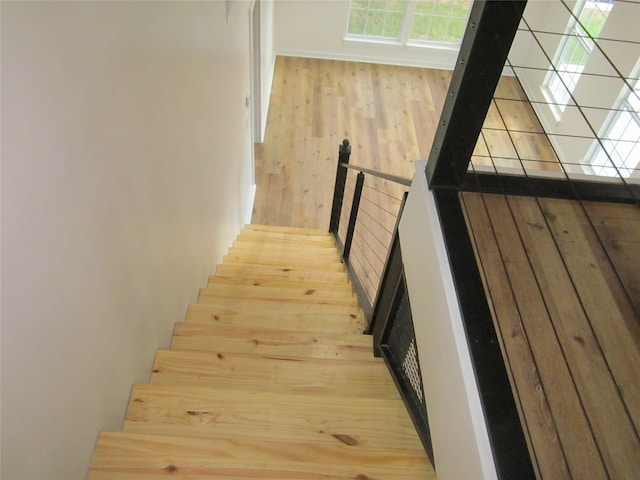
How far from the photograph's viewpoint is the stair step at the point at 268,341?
224cm

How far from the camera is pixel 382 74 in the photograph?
702cm

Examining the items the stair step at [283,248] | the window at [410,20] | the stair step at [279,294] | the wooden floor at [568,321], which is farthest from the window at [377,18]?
the wooden floor at [568,321]

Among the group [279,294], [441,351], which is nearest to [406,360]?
[441,351]

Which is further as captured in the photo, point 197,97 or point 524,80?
point 524,80

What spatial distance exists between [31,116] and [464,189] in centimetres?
126

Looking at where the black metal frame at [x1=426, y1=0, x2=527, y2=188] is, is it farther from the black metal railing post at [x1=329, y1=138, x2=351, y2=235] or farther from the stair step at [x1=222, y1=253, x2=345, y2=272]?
the black metal railing post at [x1=329, y1=138, x2=351, y2=235]

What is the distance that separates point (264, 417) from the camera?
5.69 feet

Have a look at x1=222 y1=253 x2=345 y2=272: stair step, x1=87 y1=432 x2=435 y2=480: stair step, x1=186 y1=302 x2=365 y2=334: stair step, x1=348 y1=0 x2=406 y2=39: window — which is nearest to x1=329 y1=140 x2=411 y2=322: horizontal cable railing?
x1=222 y1=253 x2=345 y2=272: stair step

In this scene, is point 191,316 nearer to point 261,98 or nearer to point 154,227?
point 154,227

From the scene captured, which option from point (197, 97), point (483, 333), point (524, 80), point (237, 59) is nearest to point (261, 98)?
point (237, 59)

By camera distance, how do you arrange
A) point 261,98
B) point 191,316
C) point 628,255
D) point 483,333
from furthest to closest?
point 261,98 < point 191,316 < point 628,255 < point 483,333

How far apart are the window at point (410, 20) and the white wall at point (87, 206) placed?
200 inches

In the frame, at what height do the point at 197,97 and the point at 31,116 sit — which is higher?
the point at 31,116

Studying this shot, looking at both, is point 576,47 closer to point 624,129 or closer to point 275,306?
point 624,129
